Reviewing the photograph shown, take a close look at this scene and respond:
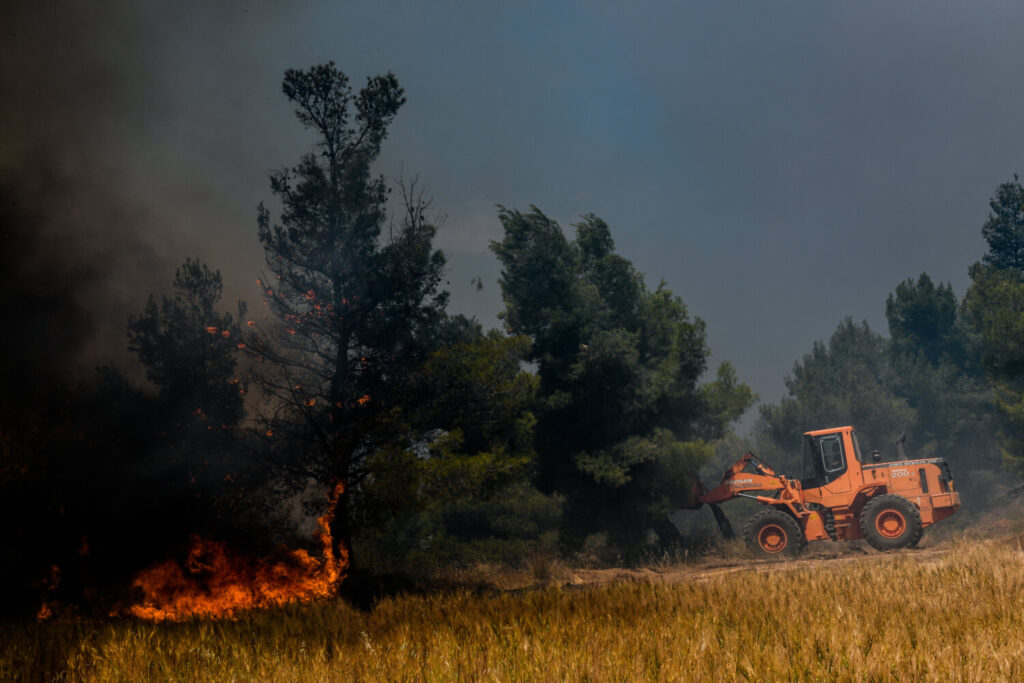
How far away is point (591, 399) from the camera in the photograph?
22594 millimetres

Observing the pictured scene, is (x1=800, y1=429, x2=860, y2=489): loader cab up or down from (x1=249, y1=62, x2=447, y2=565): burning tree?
down

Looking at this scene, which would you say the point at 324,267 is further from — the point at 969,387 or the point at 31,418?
the point at 969,387

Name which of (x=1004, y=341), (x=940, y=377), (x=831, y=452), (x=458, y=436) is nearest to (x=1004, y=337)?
(x=1004, y=341)

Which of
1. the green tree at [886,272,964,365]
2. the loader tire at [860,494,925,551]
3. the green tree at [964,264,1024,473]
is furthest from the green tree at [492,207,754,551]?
the green tree at [886,272,964,365]

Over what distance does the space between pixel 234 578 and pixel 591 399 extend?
11994 millimetres

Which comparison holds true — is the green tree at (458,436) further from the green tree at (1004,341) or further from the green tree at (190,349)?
the green tree at (1004,341)

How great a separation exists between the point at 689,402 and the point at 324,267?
14509 mm

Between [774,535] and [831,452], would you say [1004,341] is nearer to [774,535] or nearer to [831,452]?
[831,452]

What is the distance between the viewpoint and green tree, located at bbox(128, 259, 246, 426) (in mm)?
18344

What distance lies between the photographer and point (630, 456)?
2167 cm

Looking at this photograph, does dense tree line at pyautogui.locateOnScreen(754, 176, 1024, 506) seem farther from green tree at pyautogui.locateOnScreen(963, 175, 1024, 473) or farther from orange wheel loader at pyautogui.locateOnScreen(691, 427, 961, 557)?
orange wheel loader at pyautogui.locateOnScreen(691, 427, 961, 557)

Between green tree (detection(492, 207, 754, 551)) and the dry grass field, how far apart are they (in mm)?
12023

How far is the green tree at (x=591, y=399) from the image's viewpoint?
2223cm

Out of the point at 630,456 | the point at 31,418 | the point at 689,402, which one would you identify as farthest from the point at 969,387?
the point at 31,418
